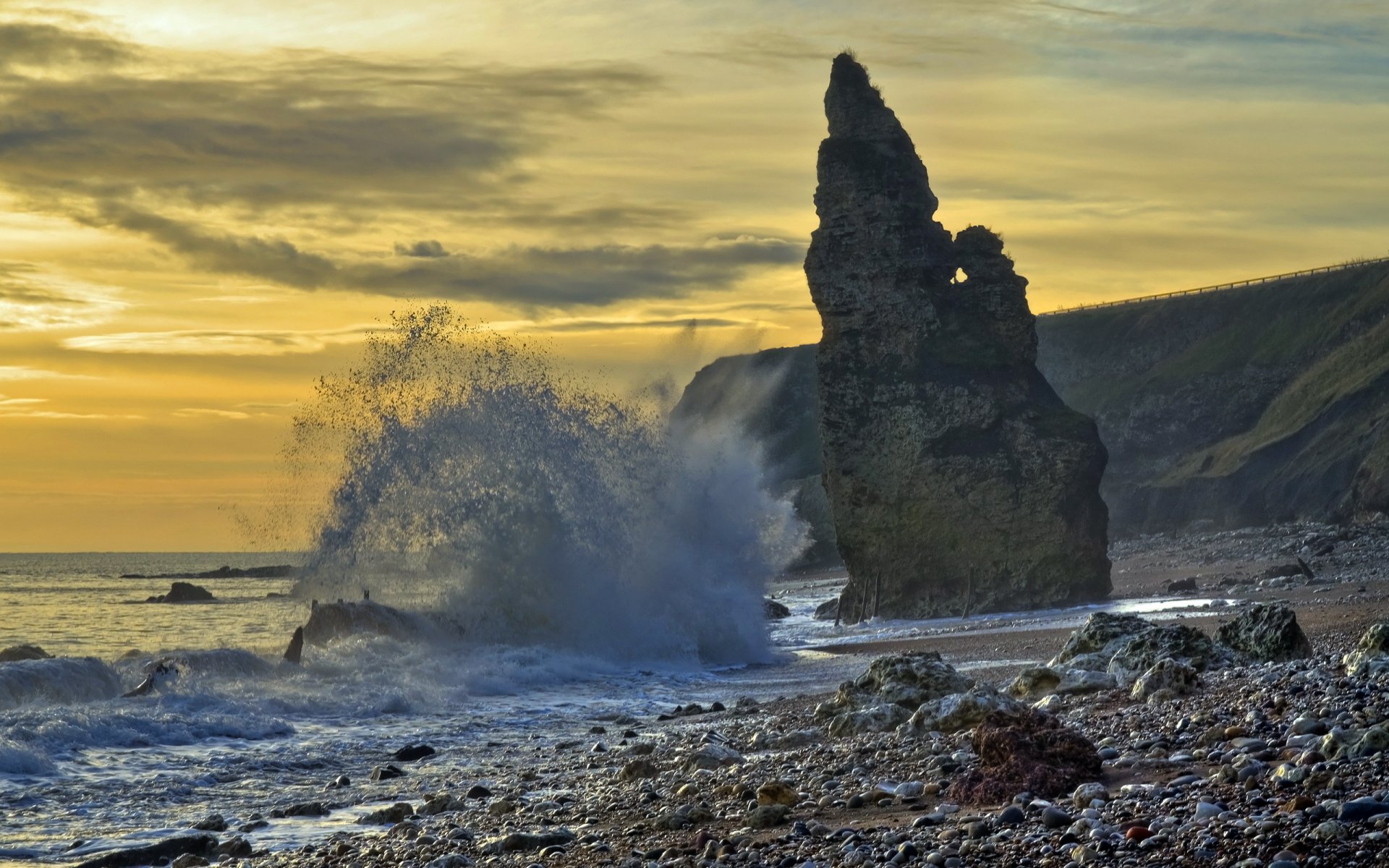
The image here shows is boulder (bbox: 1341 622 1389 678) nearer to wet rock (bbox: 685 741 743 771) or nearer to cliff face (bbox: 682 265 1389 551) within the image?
wet rock (bbox: 685 741 743 771)

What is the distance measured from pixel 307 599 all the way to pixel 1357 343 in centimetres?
5829

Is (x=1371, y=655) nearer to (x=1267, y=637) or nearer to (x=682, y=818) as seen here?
(x=1267, y=637)

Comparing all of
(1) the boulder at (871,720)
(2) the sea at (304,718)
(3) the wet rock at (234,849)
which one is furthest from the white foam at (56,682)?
(1) the boulder at (871,720)

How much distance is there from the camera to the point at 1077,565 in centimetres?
3459

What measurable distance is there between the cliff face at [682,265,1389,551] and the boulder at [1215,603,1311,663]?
131 feet

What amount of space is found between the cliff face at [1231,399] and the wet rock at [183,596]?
31.7 meters

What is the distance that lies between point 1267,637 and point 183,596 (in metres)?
59.7

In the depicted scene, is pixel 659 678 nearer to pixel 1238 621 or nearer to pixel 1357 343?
pixel 1238 621

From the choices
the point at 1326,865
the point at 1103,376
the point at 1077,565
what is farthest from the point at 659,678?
the point at 1103,376

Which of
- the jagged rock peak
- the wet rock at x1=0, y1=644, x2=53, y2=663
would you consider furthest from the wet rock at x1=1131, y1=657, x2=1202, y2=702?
the jagged rock peak

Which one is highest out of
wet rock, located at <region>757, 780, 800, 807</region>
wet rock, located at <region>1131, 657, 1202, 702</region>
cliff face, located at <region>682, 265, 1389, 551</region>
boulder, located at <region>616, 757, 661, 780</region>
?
cliff face, located at <region>682, 265, 1389, 551</region>

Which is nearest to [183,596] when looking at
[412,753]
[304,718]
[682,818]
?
[304,718]

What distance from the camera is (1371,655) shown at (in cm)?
898

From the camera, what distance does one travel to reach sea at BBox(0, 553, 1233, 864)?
10.7 metres
